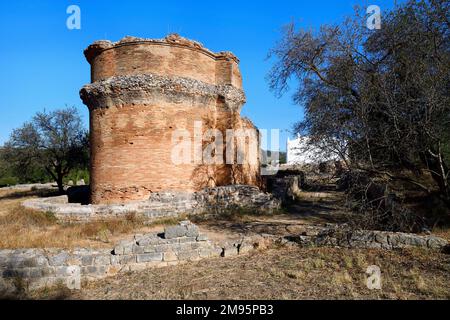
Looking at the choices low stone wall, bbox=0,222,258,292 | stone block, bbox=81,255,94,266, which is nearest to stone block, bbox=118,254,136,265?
low stone wall, bbox=0,222,258,292

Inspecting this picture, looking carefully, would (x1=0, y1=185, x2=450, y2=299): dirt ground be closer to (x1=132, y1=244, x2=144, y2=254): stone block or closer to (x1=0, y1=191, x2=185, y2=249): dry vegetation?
(x1=0, y1=191, x2=185, y2=249): dry vegetation

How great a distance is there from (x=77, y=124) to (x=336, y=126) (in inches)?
822

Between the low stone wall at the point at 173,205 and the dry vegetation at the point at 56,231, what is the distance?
40cm

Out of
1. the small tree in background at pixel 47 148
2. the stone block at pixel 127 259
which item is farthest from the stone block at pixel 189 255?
the small tree in background at pixel 47 148

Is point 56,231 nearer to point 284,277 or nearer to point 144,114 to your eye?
point 144,114

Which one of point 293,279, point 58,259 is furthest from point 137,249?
point 293,279

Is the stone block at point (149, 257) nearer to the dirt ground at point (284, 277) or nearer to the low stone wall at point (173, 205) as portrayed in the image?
the dirt ground at point (284, 277)

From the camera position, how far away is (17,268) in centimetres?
495

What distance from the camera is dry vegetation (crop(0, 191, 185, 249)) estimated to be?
7.38m

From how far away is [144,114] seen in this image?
42.0ft

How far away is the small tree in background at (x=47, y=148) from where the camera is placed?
2153 centimetres
